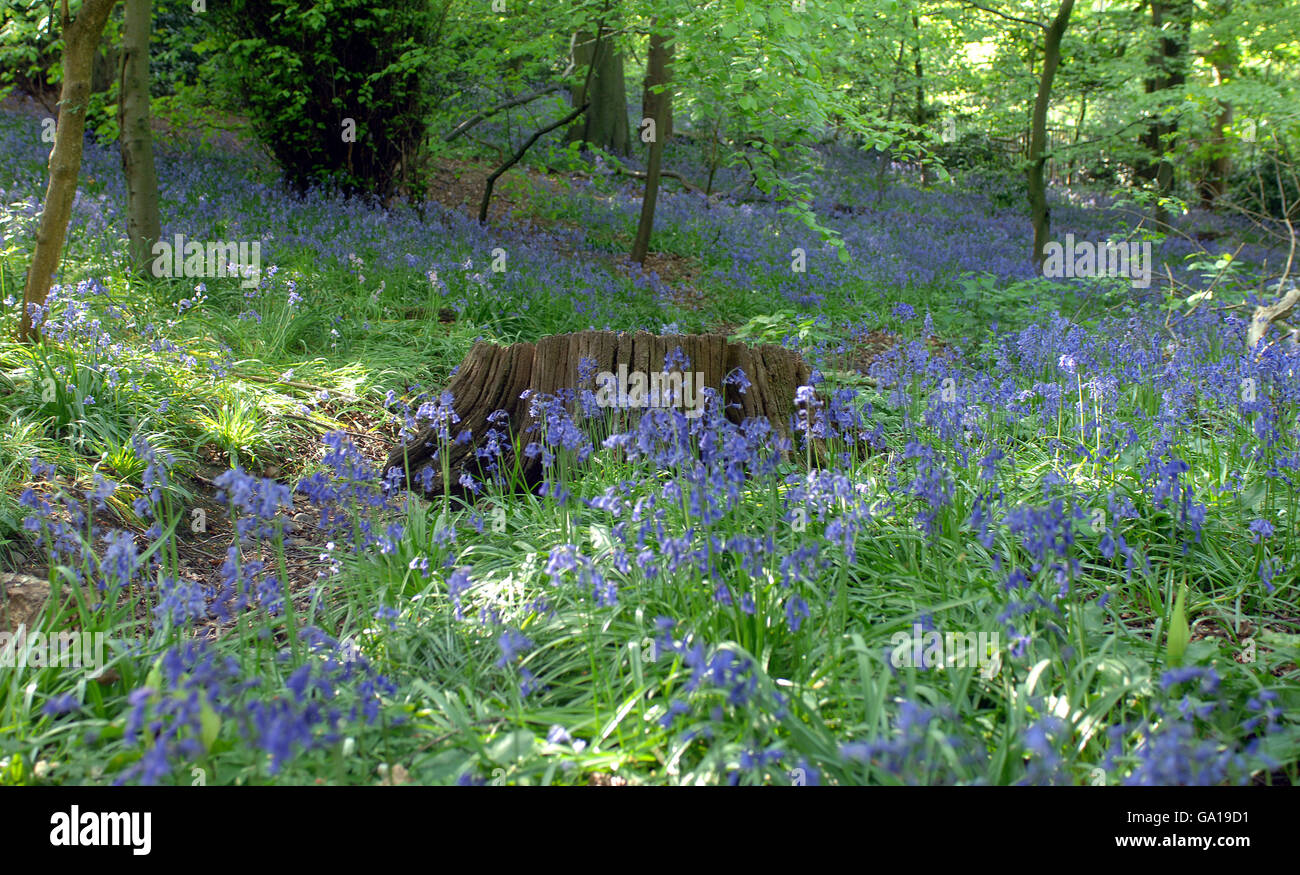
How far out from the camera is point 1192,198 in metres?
21.8

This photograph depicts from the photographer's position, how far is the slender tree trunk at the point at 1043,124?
10055 millimetres

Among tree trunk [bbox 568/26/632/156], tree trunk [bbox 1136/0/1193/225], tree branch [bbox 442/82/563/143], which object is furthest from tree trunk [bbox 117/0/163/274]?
tree trunk [bbox 1136/0/1193/225]

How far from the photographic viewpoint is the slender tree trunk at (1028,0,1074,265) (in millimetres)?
10055

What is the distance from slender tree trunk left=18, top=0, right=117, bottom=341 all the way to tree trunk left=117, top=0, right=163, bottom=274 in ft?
4.21

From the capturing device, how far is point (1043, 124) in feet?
35.2

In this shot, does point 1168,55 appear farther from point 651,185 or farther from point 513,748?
point 513,748

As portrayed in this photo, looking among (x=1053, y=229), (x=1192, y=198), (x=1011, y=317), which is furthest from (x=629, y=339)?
(x=1192, y=198)

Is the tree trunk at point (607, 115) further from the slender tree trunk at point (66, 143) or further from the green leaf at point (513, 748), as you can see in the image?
the green leaf at point (513, 748)

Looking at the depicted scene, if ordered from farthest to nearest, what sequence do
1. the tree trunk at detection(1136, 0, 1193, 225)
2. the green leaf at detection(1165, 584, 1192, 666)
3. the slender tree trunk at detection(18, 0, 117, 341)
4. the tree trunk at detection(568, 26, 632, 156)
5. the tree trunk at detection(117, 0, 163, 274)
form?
the tree trunk at detection(1136, 0, 1193, 225)
the tree trunk at detection(568, 26, 632, 156)
the tree trunk at detection(117, 0, 163, 274)
the slender tree trunk at detection(18, 0, 117, 341)
the green leaf at detection(1165, 584, 1192, 666)

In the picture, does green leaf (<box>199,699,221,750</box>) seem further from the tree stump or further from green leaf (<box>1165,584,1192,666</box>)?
the tree stump

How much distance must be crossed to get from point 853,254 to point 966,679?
10.1 metres
